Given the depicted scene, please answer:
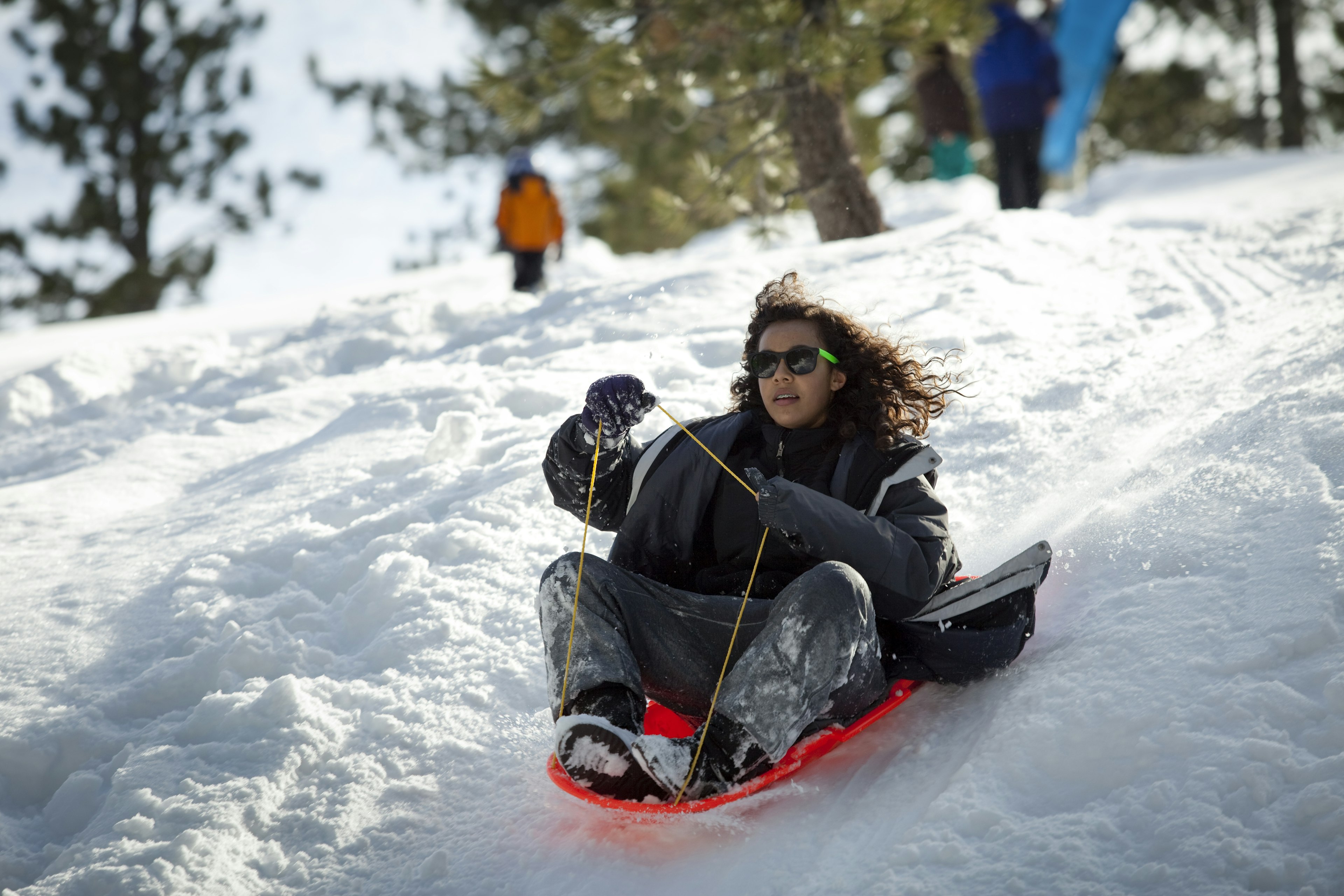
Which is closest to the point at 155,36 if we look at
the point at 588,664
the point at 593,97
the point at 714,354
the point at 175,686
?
the point at 593,97

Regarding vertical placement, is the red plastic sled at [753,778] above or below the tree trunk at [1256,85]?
below

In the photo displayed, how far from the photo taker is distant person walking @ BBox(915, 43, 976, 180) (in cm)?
867

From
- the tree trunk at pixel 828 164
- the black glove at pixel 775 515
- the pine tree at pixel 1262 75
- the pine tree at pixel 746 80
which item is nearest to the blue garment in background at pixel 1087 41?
the pine tree at pixel 746 80

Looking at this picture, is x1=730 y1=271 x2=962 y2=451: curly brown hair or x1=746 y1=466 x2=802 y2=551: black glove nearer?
x1=746 y1=466 x2=802 y2=551: black glove

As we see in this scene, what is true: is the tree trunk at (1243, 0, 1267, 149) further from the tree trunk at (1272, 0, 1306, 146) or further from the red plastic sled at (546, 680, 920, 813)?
the red plastic sled at (546, 680, 920, 813)

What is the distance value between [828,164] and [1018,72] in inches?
57.3

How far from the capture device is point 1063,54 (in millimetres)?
4062

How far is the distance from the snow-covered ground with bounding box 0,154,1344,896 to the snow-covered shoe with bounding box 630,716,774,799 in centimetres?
12

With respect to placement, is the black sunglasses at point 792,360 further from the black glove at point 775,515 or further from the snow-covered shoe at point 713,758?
the snow-covered shoe at point 713,758

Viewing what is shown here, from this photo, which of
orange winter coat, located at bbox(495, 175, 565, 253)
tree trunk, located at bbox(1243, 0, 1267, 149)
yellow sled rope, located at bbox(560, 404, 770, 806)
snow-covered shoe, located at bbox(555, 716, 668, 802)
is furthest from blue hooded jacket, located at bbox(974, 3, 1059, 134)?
tree trunk, located at bbox(1243, 0, 1267, 149)

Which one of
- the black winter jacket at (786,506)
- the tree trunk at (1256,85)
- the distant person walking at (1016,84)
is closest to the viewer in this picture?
the black winter jacket at (786,506)

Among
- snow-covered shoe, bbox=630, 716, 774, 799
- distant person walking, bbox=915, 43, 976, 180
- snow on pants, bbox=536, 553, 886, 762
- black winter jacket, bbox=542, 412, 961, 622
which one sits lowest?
snow-covered shoe, bbox=630, 716, 774, 799

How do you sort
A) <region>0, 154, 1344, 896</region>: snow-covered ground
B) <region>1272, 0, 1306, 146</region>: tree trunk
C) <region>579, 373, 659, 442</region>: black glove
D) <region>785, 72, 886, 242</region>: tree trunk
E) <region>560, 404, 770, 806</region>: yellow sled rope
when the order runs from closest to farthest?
1. <region>0, 154, 1344, 896</region>: snow-covered ground
2. <region>560, 404, 770, 806</region>: yellow sled rope
3. <region>579, 373, 659, 442</region>: black glove
4. <region>785, 72, 886, 242</region>: tree trunk
5. <region>1272, 0, 1306, 146</region>: tree trunk

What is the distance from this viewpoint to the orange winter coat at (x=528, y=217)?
7984 millimetres
